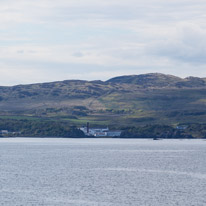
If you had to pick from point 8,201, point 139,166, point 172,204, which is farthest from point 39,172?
point 172,204

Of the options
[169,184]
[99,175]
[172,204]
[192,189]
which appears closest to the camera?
[172,204]

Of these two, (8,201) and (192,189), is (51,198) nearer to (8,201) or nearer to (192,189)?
(8,201)

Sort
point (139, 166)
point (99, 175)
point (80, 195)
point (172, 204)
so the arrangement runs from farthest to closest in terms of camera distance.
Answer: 1. point (139, 166)
2. point (99, 175)
3. point (80, 195)
4. point (172, 204)

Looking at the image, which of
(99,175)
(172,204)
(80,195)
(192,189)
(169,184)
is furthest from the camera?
(99,175)

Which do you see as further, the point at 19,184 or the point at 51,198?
the point at 19,184

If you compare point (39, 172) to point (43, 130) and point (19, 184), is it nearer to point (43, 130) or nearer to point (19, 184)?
point (19, 184)

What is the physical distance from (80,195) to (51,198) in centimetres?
371

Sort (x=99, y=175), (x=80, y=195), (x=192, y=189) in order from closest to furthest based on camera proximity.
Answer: (x=80, y=195) < (x=192, y=189) < (x=99, y=175)

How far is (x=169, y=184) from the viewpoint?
221 feet

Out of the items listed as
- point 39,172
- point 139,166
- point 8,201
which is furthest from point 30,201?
point 139,166

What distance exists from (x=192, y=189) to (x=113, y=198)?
36.4 ft

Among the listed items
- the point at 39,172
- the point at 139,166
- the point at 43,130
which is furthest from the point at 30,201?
the point at 43,130

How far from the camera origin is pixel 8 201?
54781 mm

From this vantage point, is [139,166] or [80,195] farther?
[139,166]
